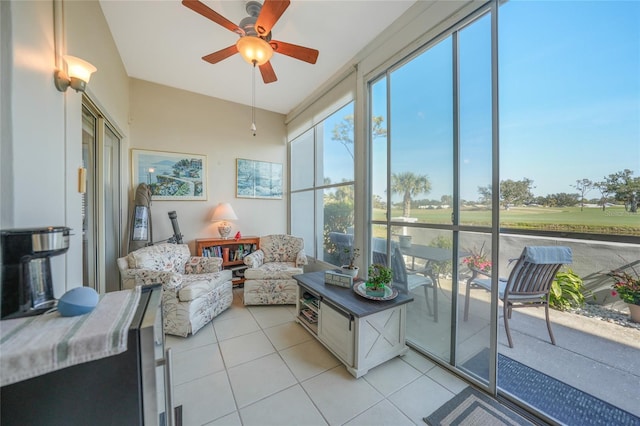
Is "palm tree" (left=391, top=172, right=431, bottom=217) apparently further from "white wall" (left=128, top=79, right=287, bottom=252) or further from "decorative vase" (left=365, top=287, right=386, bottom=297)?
"white wall" (left=128, top=79, right=287, bottom=252)

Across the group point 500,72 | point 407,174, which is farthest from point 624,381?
point 500,72

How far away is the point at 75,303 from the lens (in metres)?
0.83

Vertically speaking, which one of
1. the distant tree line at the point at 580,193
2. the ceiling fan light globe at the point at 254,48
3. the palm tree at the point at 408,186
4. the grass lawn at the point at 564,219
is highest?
the ceiling fan light globe at the point at 254,48

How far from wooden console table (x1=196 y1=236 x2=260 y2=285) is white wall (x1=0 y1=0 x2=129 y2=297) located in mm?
1976

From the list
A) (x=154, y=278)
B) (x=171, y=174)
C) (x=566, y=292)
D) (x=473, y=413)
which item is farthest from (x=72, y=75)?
(x=566, y=292)

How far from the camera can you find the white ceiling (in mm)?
2098

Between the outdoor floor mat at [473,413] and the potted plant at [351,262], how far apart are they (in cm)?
119

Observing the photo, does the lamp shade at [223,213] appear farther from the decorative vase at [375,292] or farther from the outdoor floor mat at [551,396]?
the outdoor floor mat at [551,396]

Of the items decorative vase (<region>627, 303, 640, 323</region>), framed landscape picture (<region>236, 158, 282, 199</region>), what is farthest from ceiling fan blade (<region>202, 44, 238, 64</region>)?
decorative vase (<region>627, 303, 640, 323</region>)

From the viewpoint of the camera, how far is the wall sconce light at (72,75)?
134 centimetres

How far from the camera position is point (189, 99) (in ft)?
12.0

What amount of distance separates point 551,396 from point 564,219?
1249 millimetres

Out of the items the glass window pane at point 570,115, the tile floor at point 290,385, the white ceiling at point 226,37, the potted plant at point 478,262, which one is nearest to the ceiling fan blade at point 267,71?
the white ceiling at point 226,37

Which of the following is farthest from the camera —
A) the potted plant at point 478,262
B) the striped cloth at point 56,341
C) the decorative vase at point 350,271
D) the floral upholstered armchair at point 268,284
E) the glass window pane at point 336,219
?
the glass window pane at point 336,219
